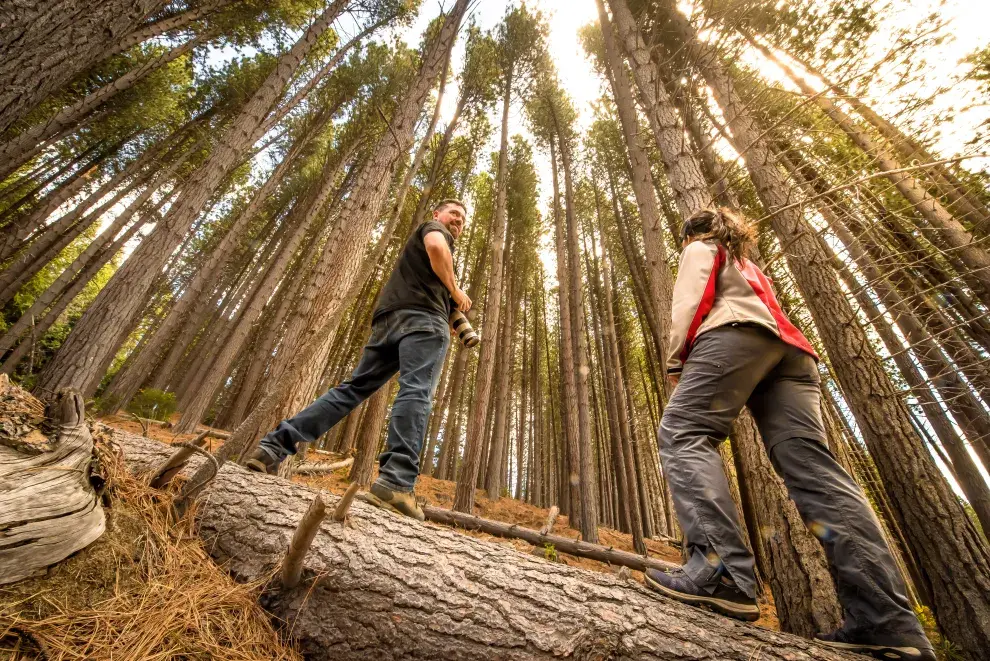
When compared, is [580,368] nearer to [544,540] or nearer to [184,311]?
[544,540]

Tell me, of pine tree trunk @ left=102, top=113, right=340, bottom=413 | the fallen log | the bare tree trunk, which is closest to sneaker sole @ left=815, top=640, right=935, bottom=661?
the fallen log

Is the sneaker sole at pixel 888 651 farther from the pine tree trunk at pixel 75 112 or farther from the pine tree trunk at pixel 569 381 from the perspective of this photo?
the pine tree trunk at pixel 75 112

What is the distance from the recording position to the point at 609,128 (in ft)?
33.7

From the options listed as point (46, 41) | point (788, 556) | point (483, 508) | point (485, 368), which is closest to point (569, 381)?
point (485, 368)

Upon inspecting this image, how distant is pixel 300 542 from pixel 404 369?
1128 millimetres

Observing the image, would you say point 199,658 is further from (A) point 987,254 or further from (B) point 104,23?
(A) point 987,254

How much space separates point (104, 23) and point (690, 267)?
480 centimetres

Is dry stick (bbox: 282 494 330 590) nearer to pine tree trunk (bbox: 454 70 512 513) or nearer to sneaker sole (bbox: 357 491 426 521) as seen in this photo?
sneaker sole (bbox: 357 491 426 521)

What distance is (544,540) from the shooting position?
17.3 feet

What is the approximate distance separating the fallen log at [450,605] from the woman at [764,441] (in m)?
0.19

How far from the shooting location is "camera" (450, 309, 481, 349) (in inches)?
93.4

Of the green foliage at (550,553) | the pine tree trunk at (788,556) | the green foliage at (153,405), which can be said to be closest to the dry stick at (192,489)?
the pine tree trunk at (788,556)

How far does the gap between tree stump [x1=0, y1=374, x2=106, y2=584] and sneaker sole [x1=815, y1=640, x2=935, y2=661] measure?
8.39 ft

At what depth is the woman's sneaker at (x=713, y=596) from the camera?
4.58 ft
